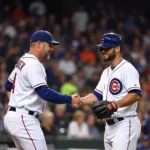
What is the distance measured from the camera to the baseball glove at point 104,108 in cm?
708

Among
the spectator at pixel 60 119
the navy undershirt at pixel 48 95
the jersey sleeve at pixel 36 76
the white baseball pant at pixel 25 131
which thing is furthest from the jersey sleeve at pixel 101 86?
the spectator at pixel 60 119

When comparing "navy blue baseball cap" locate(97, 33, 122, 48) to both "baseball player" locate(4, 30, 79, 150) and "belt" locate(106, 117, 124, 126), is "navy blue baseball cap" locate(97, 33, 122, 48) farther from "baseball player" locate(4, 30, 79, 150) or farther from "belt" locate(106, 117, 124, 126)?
"belt" locate(106, 117, 124, 126)

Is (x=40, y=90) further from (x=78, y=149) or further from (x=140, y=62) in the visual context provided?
(x=140, y=62)

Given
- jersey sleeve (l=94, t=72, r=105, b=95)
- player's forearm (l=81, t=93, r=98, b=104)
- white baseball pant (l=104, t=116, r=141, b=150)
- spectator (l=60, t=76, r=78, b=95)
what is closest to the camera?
Answer: white baseball pant (l=104, t=116, r=141, b=150)

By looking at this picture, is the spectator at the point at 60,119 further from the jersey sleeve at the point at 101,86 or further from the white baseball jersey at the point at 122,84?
the white baseball jersey at the point at 122,84

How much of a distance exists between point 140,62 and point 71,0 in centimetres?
403

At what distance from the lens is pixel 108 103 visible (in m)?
7.13

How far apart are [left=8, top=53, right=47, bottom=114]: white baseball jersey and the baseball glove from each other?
0.64 m

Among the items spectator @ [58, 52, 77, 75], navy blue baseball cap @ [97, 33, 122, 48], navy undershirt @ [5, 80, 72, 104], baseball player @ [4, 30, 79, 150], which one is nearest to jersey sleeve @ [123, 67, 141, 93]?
→ navy blue baseball cap @ [97, 33, 122, 48]

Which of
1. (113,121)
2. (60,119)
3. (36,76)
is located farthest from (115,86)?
(60,119)

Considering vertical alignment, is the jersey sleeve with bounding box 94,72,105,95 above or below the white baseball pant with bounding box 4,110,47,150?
above

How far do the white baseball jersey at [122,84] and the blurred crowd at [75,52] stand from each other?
11.3 feet

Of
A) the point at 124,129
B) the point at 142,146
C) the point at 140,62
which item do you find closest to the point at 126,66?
the point at 124,129

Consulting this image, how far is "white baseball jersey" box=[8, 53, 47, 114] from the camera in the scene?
6945 mm
